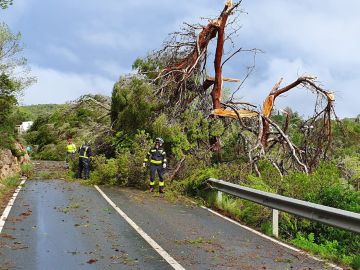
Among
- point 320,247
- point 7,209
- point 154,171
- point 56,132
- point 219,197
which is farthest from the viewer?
point 56,132

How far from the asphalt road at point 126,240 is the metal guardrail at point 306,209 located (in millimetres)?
852

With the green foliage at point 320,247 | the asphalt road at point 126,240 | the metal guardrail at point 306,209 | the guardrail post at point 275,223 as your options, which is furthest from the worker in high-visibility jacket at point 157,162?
the green foliage at point 320,247

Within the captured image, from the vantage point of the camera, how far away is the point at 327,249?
9.56m

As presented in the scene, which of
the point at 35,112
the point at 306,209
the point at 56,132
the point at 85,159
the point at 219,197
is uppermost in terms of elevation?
the point at 35,112

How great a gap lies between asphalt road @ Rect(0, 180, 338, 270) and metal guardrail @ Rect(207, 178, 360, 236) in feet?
2.80

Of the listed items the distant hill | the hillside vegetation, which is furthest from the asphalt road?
the distant hill

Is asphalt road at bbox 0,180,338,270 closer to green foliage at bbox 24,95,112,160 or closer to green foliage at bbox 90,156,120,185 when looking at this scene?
green foliage at bbox 90,156,120,185

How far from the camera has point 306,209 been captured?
9562mm

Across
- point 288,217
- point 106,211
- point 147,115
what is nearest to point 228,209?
point 288,217

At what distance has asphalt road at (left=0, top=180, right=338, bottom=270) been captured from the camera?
7.46 metres

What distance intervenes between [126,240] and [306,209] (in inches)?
142

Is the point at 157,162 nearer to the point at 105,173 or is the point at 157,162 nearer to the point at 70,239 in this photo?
the point at 105,173

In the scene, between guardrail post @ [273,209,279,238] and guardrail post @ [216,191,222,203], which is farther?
guardrail post @ [216,191,222,203]

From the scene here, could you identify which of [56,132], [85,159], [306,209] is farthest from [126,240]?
[56,132]
